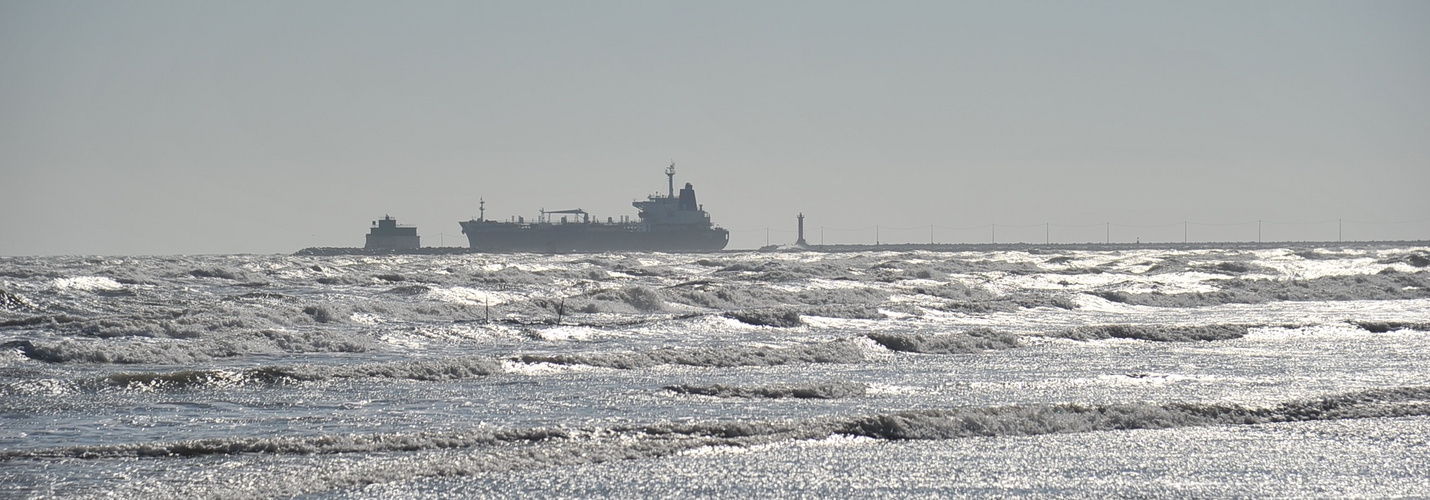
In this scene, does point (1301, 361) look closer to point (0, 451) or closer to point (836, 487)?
point (836, 487)

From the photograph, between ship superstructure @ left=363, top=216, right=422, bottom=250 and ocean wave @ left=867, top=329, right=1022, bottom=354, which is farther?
ship superstructure @ left=363, top=216, right=422, bottom=250

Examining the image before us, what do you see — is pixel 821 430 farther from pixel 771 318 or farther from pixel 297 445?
pixel 771 318

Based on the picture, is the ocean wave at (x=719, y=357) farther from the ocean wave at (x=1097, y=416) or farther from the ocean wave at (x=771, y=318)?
the ocean wave at (x=771, y=318)

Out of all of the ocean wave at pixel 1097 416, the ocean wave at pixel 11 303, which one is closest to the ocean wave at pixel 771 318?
the ocean wave at pixel 1097 416

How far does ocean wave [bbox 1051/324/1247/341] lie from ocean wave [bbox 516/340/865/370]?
11.2 ft

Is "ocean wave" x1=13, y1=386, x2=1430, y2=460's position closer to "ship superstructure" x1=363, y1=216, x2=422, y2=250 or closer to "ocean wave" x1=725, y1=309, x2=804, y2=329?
"ocean wave" x1=725, y1=309, x2=804, y2=329

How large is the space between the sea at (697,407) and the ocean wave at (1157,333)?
72 mm

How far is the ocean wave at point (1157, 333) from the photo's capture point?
13719 millimetres

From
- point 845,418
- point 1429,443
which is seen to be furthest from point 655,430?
point 1429,443

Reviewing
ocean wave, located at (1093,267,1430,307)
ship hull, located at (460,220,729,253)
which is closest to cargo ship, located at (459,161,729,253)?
ship hull, located at (460,220,729,253)

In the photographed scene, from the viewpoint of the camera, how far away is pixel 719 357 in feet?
36.0

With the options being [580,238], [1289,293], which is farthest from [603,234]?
[1289,293]

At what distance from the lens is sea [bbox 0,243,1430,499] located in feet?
17.6

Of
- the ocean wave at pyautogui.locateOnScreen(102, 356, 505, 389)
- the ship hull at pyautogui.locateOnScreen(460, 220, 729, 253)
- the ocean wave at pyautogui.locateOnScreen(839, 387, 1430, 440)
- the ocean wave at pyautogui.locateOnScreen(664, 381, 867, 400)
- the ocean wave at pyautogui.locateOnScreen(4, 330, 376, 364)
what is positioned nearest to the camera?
the ocean wave at pyautogui.locateOnScreen(839, 387, 1430, 440)
